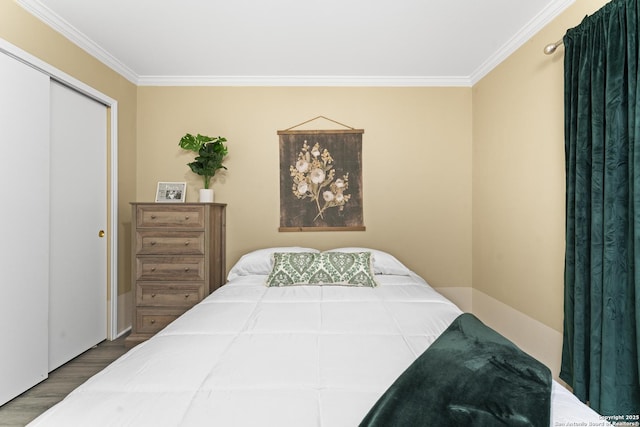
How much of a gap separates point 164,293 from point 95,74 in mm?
1957

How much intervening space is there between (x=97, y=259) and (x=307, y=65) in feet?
8.42

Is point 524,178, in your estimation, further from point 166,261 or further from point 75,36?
point 75,36

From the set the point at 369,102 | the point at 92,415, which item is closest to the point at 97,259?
the point at 92,415

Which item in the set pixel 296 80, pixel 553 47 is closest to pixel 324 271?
pixel 296 80

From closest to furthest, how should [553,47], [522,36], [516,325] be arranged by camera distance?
[553,47]
[522,36]
[516,325]

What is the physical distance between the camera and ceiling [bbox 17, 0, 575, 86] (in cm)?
223

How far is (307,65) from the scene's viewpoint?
3092mm

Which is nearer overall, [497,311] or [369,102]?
[497,311]

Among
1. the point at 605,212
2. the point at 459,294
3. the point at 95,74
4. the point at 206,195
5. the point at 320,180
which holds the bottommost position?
the point at 459,294

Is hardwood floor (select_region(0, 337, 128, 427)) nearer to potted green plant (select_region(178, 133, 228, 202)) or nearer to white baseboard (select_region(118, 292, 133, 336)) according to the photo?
white baseboard (select_region(118, 292, 133, 336))

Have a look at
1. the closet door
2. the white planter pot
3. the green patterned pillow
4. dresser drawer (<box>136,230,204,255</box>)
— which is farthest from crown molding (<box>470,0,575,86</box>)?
the closet door

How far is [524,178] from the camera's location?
2.57 m

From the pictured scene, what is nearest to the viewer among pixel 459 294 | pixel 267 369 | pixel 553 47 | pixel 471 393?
pixel 471 393

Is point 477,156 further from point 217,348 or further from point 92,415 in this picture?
point 92,415
